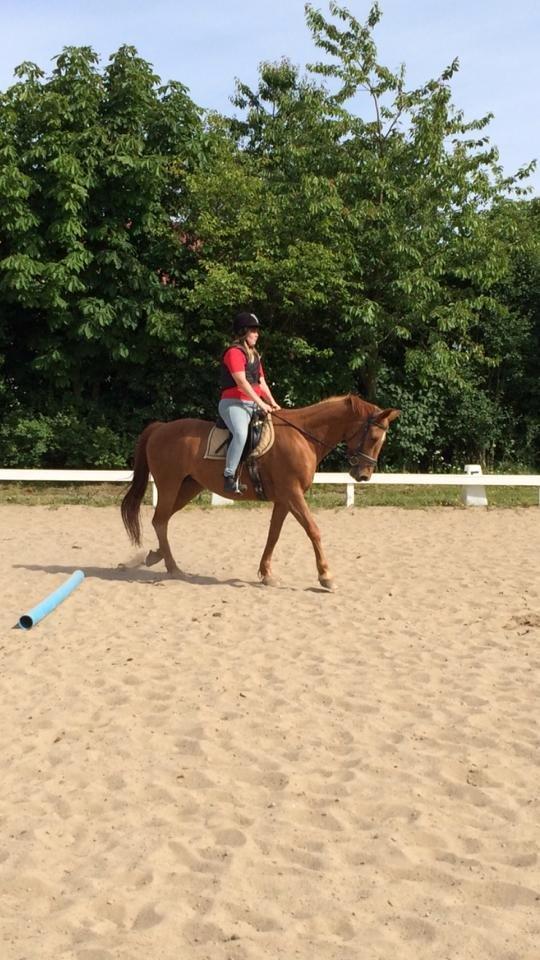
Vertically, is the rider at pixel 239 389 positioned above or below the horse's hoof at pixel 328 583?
above

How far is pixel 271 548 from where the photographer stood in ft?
32.2

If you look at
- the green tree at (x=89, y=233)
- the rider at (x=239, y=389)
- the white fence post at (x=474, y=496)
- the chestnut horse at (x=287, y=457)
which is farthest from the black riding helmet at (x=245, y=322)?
the green tree at (x=89, y=233)

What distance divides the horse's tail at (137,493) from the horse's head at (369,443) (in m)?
2.34

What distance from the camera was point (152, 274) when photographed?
753 inches

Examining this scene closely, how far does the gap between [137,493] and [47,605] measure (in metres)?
2.45

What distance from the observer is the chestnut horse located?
952 centimetres

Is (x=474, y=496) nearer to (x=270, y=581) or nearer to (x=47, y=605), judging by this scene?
(x=270, y=581)

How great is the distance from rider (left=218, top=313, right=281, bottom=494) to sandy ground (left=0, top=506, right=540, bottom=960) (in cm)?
132

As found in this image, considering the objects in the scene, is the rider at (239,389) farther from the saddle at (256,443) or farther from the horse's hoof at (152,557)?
the horse's hoof at (152,557)

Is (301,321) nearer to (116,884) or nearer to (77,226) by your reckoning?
(77,226)

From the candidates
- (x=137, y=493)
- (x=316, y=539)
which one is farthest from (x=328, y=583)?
(x=137, y=493)

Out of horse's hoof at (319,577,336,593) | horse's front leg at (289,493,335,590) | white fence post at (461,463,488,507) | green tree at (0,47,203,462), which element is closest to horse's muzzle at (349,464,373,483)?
horse's front leg at (289,493,335,590)

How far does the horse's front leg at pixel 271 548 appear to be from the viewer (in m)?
9.78

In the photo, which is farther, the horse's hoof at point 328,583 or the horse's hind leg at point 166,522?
the horse's hind leg at point 166,522
